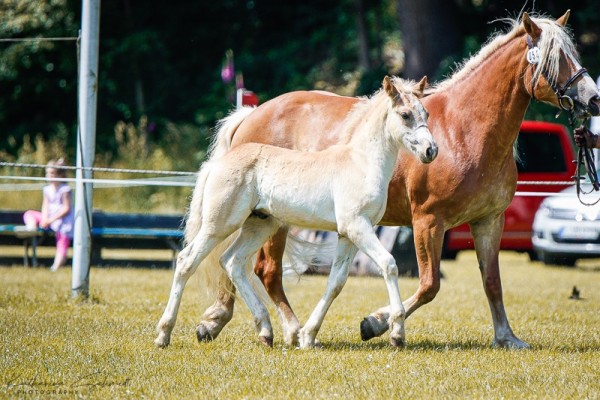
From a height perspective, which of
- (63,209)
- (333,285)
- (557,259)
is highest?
(333,285)

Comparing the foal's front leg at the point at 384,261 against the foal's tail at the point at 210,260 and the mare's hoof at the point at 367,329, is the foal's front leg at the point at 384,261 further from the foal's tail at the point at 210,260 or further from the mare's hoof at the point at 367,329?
the foal's tail at the point at 210,260

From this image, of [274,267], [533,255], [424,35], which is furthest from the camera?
[424,35]

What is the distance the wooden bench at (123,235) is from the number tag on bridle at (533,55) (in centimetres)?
912

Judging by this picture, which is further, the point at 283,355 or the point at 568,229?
the point at 568,229

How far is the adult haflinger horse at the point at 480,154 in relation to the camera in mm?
7352

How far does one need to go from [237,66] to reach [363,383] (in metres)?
23.4

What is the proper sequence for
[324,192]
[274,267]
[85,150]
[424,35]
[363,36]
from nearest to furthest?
[324,192] < [274,267] < [85,150] < [424,35] < [363,36]

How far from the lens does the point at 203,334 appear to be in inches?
299

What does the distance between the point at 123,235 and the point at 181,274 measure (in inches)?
351

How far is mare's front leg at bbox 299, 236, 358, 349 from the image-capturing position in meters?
7.18

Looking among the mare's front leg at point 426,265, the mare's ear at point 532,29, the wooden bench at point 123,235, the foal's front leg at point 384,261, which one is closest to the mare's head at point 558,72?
the mare's ear at point 532,29

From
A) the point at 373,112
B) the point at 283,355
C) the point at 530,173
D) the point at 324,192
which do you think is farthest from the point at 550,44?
the point at 530,173

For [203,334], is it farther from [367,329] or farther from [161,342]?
[367,329]

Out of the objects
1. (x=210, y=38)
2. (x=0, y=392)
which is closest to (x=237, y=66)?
(x=210, y=38)
